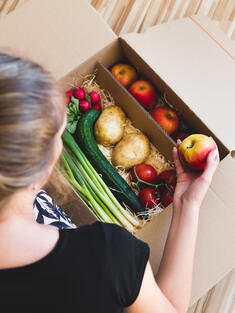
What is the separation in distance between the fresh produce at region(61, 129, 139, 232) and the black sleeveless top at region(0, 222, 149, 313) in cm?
47

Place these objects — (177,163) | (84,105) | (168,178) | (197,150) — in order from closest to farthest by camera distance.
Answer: (197,150)
(177,163)
(168,178)
(84,105)

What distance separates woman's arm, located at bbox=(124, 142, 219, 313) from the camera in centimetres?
80

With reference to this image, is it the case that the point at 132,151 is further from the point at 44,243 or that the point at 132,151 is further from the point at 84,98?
the point at 44,243

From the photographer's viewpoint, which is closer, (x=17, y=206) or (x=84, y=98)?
(x=17, y=206)

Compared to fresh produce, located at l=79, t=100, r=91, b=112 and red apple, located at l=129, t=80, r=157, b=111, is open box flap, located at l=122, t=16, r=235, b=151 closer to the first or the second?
red apple, located at l=129, t=80, r=157, b=111

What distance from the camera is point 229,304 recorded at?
1.48 m

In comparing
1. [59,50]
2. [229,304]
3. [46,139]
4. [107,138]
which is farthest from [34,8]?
[229,304]

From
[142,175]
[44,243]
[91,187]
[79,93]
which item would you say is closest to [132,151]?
[142,175]

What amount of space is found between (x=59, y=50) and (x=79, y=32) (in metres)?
0.10

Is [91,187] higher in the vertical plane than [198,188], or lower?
lower

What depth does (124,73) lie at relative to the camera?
1.33 m

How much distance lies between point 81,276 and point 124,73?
890mm

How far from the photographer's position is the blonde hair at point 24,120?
0.54 m

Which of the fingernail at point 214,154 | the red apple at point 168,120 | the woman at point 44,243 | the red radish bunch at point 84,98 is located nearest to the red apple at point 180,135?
the red apple at point 168,120
